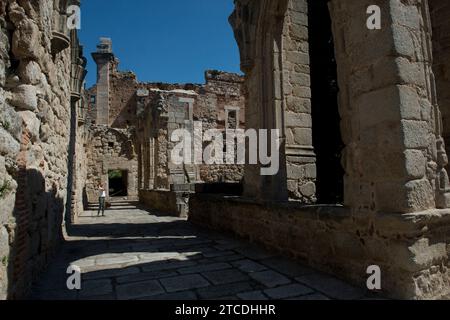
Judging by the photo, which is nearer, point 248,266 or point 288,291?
point 288,291

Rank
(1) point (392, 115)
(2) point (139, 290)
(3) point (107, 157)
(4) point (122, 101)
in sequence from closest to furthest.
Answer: (1) point (392, 115) → (2) point (139, 290) → (3) point (107, 157) → (4) point (122, 101)

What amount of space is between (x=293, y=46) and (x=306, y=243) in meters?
3.57

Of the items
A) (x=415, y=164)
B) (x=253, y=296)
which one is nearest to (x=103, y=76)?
(x=253, y=296)

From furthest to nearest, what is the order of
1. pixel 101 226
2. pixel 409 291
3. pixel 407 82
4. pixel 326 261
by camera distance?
1. pixel 101 226
2. pixel 326 261
3. pixel 407 82
4. pixel 409 291

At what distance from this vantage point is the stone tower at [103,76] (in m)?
23.5

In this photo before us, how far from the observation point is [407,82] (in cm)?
286

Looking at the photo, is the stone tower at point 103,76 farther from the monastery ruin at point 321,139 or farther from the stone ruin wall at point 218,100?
the monastery ruin at point 321,139

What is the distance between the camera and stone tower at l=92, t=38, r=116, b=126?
23.5 meters

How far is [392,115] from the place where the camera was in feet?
9.21

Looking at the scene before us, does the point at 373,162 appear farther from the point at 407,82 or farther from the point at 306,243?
the point at 306,243

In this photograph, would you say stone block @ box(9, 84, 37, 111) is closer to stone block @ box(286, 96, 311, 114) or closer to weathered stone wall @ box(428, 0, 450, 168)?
stone block @ box(286, 96, 311, 114)

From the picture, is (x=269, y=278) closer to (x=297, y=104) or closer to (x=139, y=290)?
(x=139, y=290)

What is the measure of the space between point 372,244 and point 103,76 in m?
24.6
